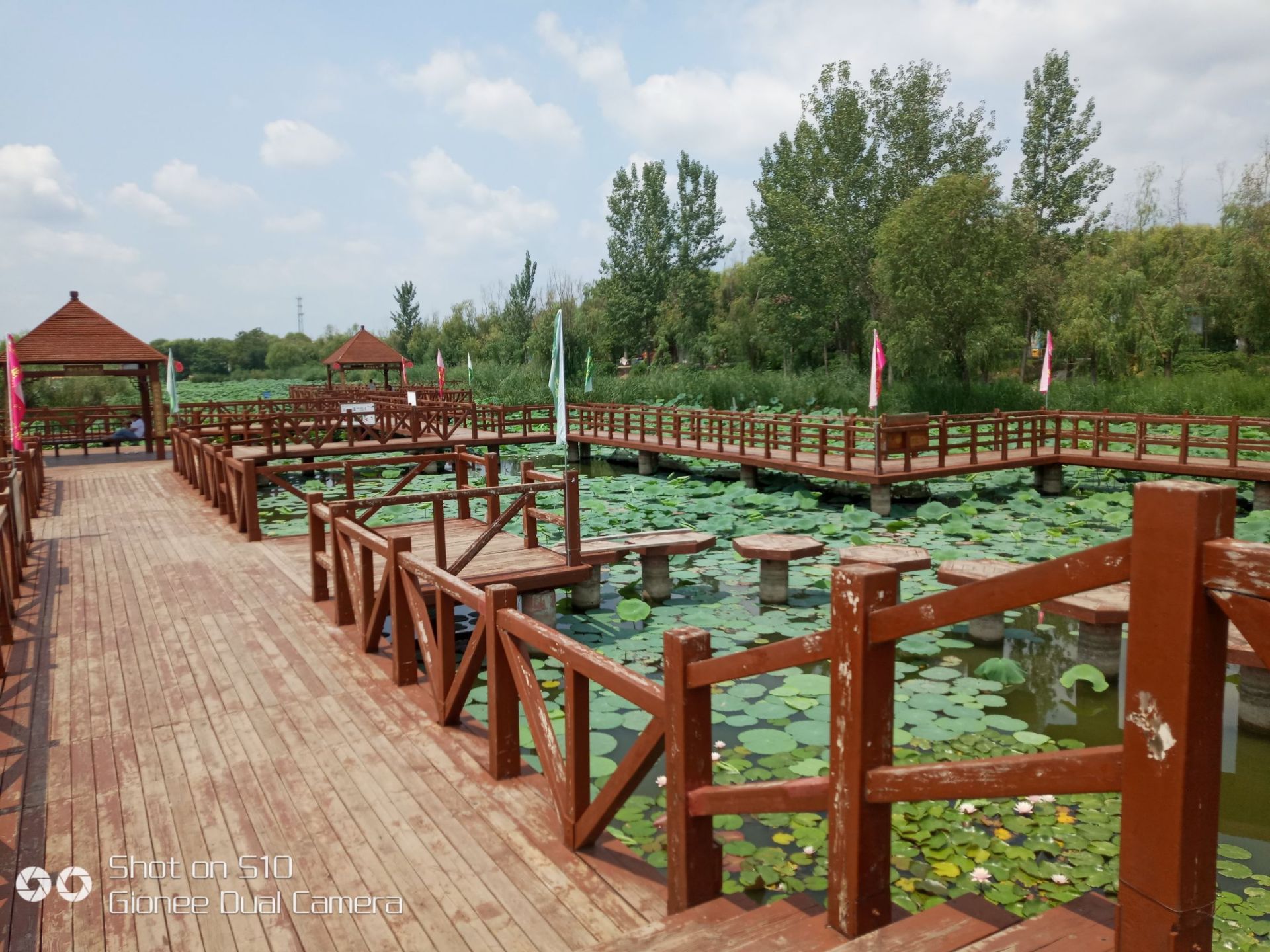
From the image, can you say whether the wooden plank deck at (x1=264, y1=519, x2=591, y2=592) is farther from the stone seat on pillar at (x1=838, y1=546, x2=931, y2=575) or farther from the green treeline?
the green treeline

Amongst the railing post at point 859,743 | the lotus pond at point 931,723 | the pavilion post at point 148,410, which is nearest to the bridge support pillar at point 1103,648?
the lotus pond at point 931,723

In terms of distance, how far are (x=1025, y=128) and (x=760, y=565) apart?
3087cm

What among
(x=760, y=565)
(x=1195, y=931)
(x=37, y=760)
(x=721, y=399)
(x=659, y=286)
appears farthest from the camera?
(x=659, y=286)

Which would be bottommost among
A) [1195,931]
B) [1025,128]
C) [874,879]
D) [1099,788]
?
[874,879]

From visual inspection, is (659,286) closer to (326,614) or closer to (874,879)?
(326,614)

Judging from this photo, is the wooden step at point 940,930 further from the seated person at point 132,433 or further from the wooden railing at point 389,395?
the wooden railing at point 389,395

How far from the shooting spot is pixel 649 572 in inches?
336

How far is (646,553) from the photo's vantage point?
8.49m

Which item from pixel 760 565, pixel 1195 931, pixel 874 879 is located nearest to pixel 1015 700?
pixel 760 565

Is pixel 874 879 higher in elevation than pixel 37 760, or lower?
higher

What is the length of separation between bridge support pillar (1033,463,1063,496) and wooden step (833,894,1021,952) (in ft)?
46.6

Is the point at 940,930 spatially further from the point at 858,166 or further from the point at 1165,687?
the point at 858,166

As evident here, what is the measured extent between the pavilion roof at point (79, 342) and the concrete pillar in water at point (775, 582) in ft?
55.6

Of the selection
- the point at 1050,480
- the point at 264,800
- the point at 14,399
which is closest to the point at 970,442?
the point at 1050,480
